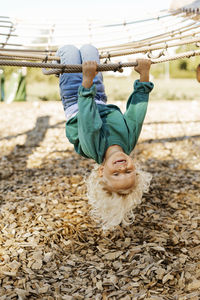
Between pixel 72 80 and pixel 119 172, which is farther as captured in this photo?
pixel 72 80

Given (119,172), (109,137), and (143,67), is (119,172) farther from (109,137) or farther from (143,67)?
(143,67)

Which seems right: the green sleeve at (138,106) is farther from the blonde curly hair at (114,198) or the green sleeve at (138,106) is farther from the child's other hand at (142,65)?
the blonde curly hair at (114,198)

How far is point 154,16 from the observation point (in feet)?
10.8

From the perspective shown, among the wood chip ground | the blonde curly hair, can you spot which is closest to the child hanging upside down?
the blonde curly hair

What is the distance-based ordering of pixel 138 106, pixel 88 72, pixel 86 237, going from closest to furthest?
pixel 88 72 → pixel 138 106 → pixel 86 237

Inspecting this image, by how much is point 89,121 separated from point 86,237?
40.1 inches

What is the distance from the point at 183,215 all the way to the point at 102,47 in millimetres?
1674

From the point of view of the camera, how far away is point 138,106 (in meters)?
1.99

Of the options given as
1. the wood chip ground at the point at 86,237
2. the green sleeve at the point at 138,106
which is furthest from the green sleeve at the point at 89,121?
the wood chip ground at the point at 86,237

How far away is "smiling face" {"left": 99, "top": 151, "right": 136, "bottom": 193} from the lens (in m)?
1.88

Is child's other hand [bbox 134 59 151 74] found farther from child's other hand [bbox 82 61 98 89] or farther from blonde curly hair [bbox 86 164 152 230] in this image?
blonde curly hair [bbox 86 164 152 230]

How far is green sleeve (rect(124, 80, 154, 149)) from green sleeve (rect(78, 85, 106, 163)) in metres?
0.23

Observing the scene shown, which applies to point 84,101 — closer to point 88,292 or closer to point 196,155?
point 88,292

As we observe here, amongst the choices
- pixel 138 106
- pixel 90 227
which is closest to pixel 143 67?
pixel 138 106
